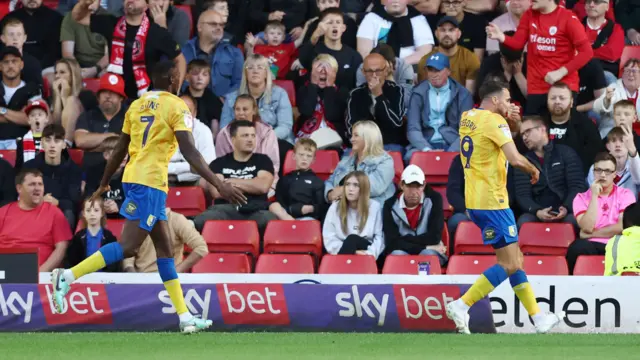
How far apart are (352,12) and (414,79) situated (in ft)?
5.82

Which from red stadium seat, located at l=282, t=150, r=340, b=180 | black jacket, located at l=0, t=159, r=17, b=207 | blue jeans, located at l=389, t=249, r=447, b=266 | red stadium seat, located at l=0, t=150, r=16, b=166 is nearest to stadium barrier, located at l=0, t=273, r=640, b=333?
blue jeans, located at l=389, t=249, r=447, b=266

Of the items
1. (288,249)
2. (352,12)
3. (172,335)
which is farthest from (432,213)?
(352,12)

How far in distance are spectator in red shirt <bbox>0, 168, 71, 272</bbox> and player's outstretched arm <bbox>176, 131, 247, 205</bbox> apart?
12.6 ft

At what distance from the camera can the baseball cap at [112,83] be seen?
14.2 meters

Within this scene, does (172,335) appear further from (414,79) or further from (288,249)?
(414,79)

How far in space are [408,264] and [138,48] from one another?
481cm

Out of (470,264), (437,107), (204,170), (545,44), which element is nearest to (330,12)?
(437,107)

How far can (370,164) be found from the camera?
13250 mm

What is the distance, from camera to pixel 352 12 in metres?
16.4

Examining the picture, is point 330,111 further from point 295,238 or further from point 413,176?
point 413,176

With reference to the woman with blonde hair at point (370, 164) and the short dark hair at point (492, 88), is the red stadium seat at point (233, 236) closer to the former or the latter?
the woman with blonde hair at point (370, 164)

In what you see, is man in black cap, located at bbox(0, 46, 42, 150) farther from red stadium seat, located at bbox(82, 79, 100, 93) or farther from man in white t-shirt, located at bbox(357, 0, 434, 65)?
man in white t-shirt, located at bbox(357, 0, 434, 65)

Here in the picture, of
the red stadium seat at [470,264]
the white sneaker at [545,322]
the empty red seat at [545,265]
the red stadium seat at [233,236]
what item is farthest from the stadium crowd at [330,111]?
the white sneaker at [545,322]

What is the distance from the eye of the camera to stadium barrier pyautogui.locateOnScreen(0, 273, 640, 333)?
35.0 feet
